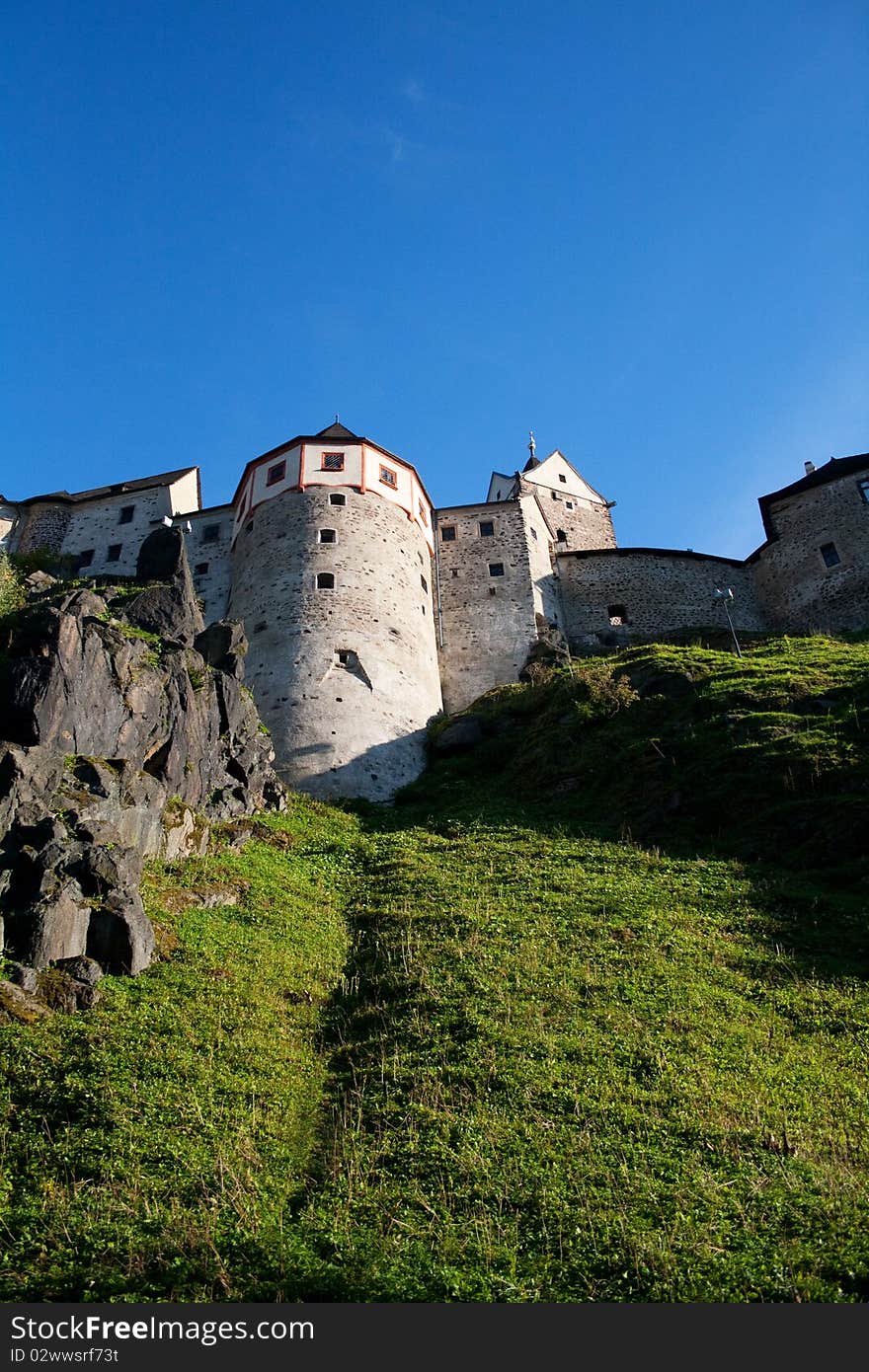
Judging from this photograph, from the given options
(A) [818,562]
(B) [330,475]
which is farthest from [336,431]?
(A) [818,562]

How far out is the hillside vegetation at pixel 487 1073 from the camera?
670 centimetres

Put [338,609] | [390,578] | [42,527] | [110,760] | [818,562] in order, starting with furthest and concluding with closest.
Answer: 1. [42,527]
2. [818,562]
3. [390,578]
4. [338,609]
5. [110,760]

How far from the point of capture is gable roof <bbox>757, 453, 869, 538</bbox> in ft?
119

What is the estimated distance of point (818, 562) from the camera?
114 ft

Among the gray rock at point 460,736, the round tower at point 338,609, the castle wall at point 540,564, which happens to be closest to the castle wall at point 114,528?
the round tower at point 338,609

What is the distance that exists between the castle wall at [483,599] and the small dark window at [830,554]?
36.0 ft

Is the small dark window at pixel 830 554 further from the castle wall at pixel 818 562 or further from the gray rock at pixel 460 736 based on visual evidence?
the gray rock at pixel 460 736

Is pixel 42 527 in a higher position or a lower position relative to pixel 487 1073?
higher

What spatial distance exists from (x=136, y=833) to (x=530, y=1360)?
1009 cm

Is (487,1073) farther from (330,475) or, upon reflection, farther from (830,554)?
(830,554)

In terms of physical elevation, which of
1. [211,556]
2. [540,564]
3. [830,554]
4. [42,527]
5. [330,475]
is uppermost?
[42,527]

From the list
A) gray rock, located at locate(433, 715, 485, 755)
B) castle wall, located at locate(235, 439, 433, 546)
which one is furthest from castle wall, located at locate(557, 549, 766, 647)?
gray rock, located at locate(433, 715, 485, 755)

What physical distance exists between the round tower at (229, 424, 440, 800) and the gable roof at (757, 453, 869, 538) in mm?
14604

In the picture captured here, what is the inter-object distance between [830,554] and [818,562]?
515mm
